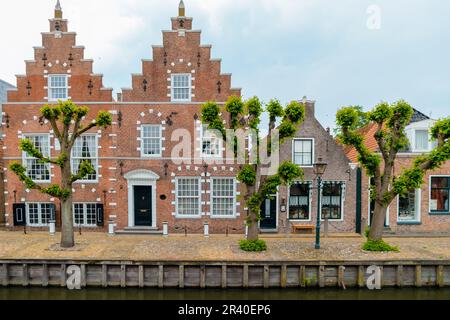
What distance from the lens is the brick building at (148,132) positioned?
1789cm

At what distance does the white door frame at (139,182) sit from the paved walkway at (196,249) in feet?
5.17

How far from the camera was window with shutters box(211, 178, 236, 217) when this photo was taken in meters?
18.2

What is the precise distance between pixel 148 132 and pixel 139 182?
3196 millimetres

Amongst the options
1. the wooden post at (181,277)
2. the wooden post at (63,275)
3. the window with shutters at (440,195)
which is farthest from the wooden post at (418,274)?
the wooden post at (63,275)

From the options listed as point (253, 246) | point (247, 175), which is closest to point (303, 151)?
point (247, 175)

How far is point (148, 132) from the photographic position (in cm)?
1816

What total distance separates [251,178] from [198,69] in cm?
841

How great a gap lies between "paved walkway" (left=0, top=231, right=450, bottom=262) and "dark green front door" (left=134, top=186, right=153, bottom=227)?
4.97 ft

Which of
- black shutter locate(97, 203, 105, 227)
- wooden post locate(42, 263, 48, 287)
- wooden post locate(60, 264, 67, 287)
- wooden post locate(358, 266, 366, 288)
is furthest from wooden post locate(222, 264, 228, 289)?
black shutter locate(97, 203, 105, 227)

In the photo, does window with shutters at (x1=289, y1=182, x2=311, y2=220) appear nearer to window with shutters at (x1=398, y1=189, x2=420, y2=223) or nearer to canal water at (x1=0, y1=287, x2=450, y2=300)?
window with shutters at (x1=398, y1=189, x2=420, y2=223)

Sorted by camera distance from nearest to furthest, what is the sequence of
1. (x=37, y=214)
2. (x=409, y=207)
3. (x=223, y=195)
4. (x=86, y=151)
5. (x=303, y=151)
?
(x=303, y=151)
(x=223, y=195)
(x=409, y=207)
(x=86, y=151)
(x=37, y=214)

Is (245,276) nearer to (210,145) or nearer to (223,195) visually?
(223,195)
